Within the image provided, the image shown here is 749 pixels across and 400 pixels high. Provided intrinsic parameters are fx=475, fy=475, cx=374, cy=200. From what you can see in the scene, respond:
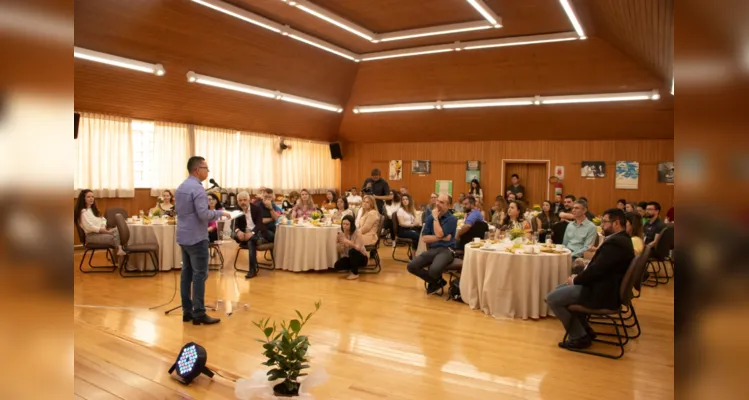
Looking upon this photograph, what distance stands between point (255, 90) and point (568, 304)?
878 cm

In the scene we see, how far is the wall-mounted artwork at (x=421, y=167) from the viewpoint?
14734mm

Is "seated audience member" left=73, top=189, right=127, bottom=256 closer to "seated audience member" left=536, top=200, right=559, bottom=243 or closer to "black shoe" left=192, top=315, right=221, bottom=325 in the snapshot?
"black shoe" left=192, top=315, right=221, bottom=325

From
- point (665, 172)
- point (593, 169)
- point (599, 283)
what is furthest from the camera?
point (593, 169)

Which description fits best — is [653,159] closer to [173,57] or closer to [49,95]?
[173,57]

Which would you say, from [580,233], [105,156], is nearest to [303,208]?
[105,156]

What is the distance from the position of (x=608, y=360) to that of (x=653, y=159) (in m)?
9.56

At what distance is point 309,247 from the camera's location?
744cm

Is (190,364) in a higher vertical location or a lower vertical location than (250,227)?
lower

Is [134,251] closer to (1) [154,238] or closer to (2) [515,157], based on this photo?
(1) [154,238]

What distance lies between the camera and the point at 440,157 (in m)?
14.5

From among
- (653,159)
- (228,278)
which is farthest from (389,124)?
(228,278)

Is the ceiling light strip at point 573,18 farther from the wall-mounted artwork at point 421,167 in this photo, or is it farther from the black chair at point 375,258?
the wall-mounted artwork at point 421,167

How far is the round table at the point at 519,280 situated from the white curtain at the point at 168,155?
27.0 feet

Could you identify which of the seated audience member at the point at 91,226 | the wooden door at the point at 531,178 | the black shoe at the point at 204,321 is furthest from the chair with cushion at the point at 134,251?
the wooden door at the point at 531,178
